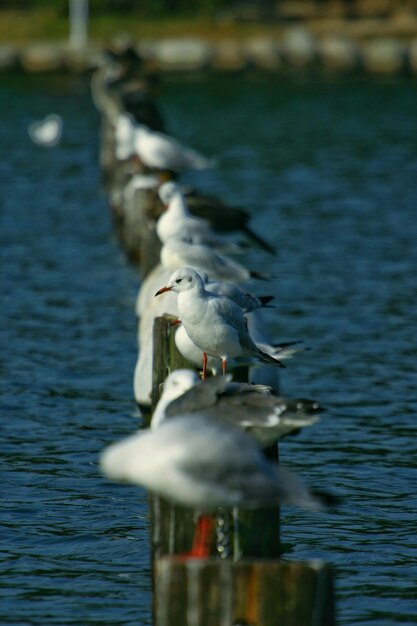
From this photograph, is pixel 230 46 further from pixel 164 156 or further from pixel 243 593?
pixel 243 593

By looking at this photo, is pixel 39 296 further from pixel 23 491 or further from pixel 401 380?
pixel 23 491

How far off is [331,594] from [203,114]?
98.1ft

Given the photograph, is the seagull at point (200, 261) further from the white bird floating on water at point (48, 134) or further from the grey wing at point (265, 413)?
the white bird floating on water at point (48, 134)

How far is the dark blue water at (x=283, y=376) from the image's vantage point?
269 inches

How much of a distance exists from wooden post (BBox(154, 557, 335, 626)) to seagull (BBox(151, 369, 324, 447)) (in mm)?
745

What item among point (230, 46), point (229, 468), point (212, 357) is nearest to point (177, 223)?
point (212, 357)

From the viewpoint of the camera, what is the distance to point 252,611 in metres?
4.62

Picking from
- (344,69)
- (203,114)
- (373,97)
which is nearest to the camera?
(203,114)

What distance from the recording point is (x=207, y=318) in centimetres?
716

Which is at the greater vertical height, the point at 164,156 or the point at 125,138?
the point at 125,138

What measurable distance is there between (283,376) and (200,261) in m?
1.49

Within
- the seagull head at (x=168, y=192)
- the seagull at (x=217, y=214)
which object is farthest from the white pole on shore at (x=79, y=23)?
the seagull head at (x=168, y=192)

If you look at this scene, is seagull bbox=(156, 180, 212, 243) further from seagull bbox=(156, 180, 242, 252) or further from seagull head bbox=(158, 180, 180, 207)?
seagull head bbox=(158, 180, 180, 207)

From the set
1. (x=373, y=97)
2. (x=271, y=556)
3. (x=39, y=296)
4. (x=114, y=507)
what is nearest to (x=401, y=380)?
(x=114, y=507)
